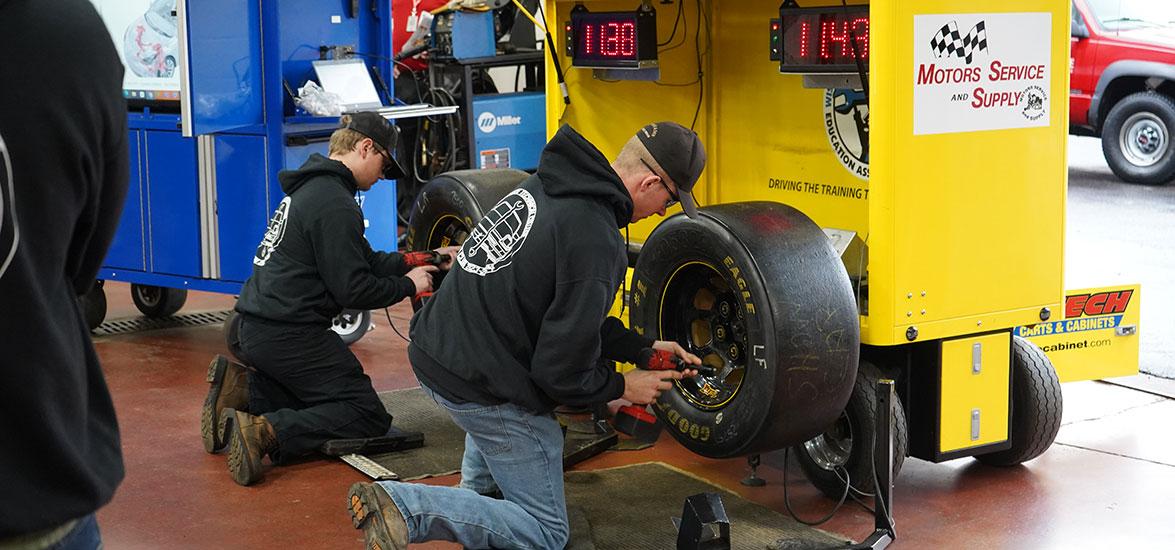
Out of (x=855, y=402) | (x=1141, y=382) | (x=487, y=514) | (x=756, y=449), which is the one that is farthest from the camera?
(x=1141, y=382)

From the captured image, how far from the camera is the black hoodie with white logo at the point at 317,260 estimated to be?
5.63 meters

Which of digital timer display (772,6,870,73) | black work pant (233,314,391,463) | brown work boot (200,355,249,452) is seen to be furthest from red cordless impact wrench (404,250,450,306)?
digital timer display (772,6,870,73)

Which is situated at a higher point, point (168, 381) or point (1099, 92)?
point (1099, 92)

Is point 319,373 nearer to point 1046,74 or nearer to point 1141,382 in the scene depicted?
point 1046,74

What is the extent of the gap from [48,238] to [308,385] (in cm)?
401

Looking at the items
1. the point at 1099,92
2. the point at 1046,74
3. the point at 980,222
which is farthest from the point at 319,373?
the point at 1099,92

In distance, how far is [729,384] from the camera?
5023 mm

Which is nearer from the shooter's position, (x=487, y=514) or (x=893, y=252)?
(x=487, y=514)

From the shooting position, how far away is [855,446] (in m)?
5.13

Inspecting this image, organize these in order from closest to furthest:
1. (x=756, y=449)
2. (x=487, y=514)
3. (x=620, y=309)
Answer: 1. (x=487, y=514)
2. (x=756, y=449)
3. (x=620, y=309)

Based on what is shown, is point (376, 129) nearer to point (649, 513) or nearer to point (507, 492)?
point (649, 513)

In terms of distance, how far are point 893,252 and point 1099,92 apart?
9651 mm

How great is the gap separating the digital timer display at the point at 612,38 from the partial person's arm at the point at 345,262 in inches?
62.4

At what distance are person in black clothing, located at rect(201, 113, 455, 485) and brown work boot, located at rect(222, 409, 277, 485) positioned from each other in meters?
0.02
